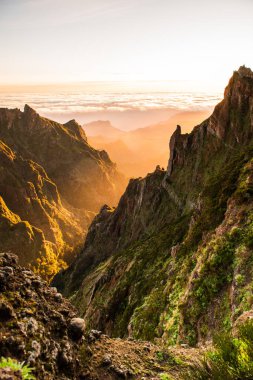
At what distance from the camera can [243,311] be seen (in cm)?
1705

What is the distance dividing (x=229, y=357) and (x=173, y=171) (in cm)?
7659

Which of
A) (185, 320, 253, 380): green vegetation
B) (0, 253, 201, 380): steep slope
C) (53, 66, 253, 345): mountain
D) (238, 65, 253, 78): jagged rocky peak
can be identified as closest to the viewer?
(185, 320, 253, 380): green vegetation

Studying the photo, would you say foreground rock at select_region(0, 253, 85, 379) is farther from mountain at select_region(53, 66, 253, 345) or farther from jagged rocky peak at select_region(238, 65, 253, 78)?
jagged rocky peak at select_region(238, 65, 253, 78)

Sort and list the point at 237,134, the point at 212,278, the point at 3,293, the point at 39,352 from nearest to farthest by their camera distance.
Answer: the point at 39,352 → the point at 3,293 → the point at 212,278 → the point at 237,134

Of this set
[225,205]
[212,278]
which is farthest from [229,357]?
[225,205]

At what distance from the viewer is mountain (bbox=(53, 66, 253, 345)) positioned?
2139 cm

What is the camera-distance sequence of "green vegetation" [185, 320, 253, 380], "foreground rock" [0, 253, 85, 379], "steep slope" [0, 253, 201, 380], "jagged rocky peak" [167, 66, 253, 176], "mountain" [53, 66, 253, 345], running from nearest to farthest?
1. "green vegetation" [185, 320, 253, 380]
2. "foreground rock" [0, 253, 85, 379]
3. "steep slope" [0, 253, 201, 380]
4. "mountain" [53, 66, 253, 345]
5. "jagged rocky peak" [167, 66, 253, 176]

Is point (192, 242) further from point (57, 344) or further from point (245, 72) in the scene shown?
point (245, 72)

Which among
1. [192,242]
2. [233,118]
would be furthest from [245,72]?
[192,242]

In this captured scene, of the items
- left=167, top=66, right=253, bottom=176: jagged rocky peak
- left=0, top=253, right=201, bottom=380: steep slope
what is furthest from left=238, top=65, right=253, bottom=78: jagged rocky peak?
left=0, top=253, right=201, bottom=380: steep slope

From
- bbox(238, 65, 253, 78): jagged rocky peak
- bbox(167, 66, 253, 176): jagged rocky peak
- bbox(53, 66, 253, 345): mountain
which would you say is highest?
bbox(238, 65, 253, 78): jagged rocky peak

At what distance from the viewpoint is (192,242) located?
113 feet

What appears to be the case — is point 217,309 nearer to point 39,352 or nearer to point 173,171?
point 39,352

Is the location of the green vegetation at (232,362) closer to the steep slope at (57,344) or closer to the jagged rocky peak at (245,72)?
the steep slope at (57,344)
